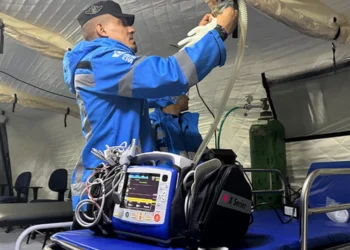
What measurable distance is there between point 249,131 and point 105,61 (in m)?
1.74

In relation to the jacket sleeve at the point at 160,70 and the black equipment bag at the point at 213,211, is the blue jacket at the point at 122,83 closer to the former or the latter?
the jacket sleeve at the point at 160,70

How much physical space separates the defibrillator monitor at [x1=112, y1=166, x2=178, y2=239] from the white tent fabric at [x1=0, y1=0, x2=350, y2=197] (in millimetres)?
1119

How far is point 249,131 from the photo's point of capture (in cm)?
277

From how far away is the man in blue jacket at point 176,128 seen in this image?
197 cm

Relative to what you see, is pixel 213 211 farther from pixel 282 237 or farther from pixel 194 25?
pixel 194 25

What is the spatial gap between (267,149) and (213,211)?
1857 millimetres

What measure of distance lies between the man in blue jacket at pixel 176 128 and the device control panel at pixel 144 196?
2.73 feet

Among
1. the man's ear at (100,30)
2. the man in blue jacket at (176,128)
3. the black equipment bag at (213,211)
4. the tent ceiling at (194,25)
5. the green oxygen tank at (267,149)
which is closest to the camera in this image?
the black equipment bag at (213,211)

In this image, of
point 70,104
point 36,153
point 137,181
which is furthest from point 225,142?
point 36,153

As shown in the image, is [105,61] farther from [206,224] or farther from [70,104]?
[70,104]

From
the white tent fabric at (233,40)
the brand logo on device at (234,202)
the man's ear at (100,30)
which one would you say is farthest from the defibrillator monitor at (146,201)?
the white tent fabric at (233,40)

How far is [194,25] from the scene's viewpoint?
8.34ft

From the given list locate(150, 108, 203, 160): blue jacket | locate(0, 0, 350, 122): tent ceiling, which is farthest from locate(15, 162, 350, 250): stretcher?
locate(0, 0, 350, 122): tent ceiling

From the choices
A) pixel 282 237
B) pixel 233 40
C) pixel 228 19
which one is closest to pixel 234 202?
pixel 282 237
